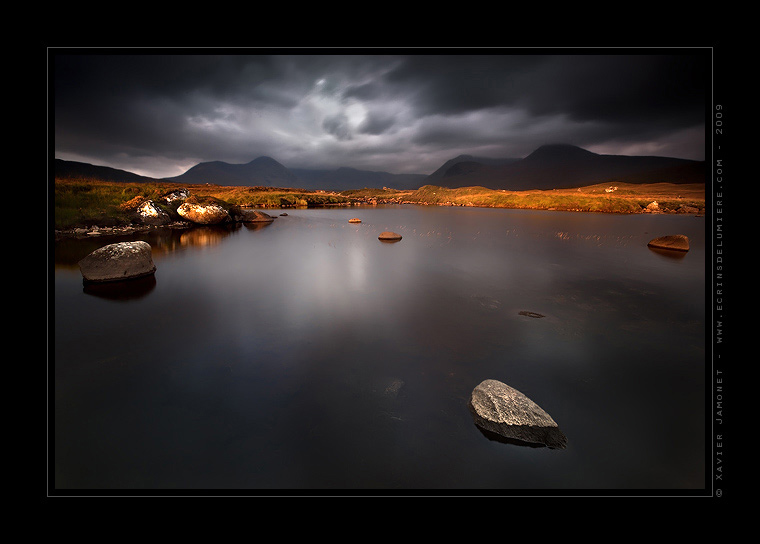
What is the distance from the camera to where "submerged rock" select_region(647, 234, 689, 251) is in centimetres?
1891

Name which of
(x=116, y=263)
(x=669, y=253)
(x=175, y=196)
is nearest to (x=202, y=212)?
(x=175, y=196)

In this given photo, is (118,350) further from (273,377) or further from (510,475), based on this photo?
(510,475)

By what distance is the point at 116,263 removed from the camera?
10.6 m

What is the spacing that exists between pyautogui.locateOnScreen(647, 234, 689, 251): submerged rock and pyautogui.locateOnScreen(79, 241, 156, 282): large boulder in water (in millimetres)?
32481

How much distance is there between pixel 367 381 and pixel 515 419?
2665 mm

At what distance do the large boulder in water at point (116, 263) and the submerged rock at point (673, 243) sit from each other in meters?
32.5

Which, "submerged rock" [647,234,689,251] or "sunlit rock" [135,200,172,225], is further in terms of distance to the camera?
"sunlit rock" [135,200,172,225]

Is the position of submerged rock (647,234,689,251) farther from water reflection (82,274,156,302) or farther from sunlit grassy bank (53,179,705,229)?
water reflection (82,274,156,302)

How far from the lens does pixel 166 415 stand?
14.6 feet

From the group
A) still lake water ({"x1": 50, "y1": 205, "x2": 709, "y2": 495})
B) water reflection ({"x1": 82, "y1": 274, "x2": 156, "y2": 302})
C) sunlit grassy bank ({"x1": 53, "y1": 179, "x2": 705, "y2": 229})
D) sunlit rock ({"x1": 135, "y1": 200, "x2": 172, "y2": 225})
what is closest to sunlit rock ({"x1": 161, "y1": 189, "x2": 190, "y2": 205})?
sunlit grassy bank ({"x1": 53, "y1": 179, "x2": 705, "y2": 229})

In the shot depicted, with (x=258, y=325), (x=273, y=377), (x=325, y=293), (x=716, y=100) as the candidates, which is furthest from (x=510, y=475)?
(x=325, y=293)

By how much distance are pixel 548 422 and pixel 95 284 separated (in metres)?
15.2

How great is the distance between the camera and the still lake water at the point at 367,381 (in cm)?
353

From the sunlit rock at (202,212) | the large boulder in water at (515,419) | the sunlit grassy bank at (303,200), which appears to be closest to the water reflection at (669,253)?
the large boulder in water at (515,419)
